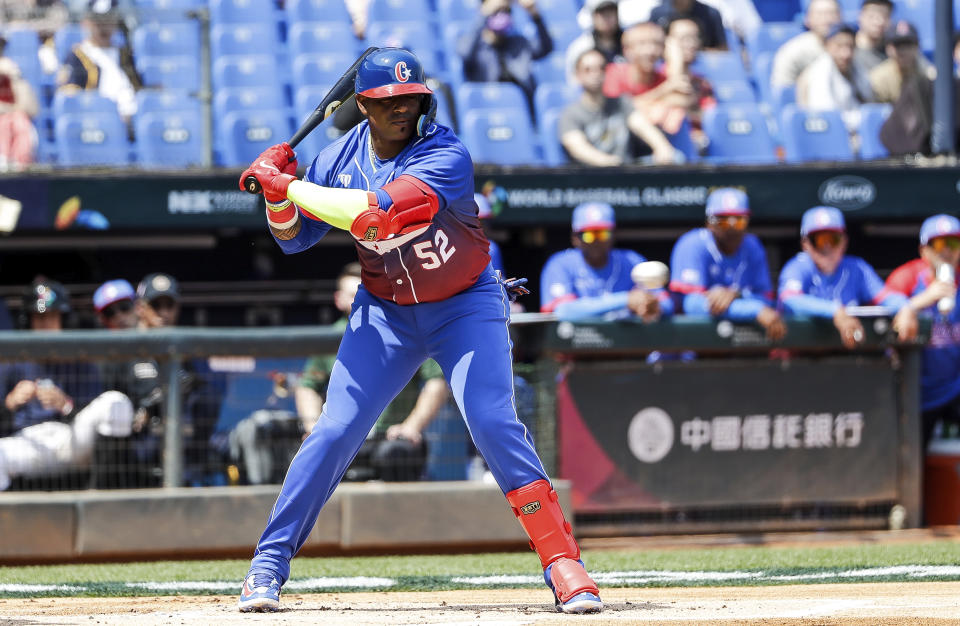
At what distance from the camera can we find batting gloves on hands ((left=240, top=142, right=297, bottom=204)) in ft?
13.0

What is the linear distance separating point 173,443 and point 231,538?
0.53m

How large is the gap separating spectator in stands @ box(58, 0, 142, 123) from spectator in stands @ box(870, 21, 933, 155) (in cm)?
522

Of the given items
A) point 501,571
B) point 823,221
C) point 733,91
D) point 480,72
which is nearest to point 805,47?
point 733,91

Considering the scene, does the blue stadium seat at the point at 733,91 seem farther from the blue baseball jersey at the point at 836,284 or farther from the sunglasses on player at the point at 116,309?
the sunglasses on player at the point at 116,309

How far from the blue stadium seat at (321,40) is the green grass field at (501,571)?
4712 mm

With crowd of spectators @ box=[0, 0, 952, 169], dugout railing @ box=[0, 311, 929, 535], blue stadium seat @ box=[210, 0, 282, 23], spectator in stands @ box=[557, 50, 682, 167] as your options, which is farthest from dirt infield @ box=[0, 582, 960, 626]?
blue stadium seat @ box=[210, 0, 282, 23]

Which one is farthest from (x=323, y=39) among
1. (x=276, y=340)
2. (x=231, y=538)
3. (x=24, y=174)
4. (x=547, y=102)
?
(x=231, y=538)

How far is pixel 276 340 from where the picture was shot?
6.59 meters

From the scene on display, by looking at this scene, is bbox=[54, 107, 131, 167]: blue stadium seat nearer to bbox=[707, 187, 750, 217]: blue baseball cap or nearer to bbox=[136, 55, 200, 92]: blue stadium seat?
bbox=[136, 55, 200, 92]: blue stadium seat

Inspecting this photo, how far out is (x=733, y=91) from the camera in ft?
33.1

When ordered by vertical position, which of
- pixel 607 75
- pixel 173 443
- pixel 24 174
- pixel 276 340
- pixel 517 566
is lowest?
pixel 517 566

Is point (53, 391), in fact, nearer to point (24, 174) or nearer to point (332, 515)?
point (332, 515)

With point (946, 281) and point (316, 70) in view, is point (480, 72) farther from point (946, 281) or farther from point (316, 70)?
point (946, 281)

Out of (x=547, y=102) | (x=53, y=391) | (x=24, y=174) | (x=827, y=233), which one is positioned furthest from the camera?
(x=547, y=102)
